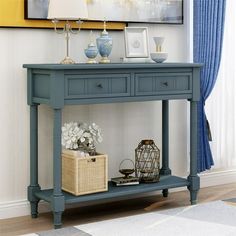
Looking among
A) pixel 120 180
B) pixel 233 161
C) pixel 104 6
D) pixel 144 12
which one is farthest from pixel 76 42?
pixel 233 161

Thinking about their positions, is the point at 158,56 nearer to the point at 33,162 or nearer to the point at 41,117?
the point at 41,117

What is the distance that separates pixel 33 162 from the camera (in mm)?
3719

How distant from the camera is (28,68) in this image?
367 cm

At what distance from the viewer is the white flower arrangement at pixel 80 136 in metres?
3.68

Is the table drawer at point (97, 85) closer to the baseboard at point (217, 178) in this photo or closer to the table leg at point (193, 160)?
the table leg at point (193, 160)

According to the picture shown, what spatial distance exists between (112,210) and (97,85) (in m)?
0.93

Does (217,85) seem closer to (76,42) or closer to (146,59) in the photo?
(146,59)

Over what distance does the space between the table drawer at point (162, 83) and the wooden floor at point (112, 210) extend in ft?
2.64

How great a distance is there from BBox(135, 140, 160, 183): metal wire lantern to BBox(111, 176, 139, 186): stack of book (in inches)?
3.6

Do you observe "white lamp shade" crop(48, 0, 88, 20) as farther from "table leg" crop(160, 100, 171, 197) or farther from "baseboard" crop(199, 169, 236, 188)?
"baseboard" crop(199, 169, 236, 188)

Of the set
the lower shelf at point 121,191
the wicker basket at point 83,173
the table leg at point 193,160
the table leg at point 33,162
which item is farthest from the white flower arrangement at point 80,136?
the table leg at point 193,160

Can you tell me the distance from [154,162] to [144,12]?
105cm

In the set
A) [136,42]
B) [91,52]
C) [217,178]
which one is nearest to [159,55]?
[136,42]

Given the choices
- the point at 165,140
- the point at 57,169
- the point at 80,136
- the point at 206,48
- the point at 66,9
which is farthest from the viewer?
the point at 206,48
